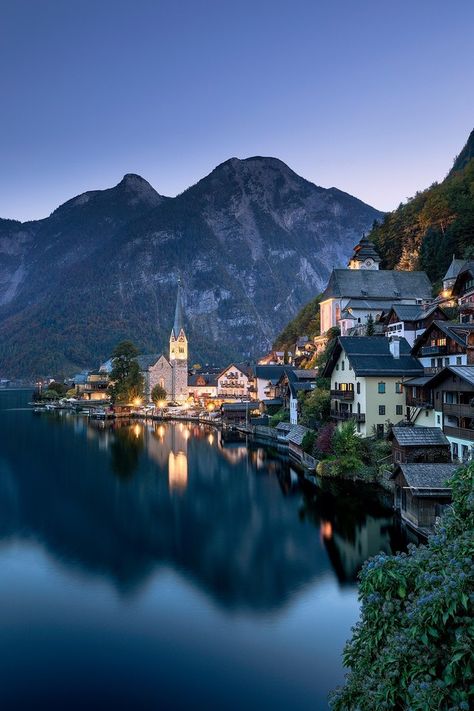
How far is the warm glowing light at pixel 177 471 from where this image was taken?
137 ft

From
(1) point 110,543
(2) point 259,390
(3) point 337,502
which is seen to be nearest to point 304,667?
(1) point 110,543

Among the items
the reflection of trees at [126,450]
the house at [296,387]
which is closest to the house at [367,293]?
the house at [296,387]

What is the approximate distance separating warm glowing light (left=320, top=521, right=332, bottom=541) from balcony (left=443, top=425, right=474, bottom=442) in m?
8.54

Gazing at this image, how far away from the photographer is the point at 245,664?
15.8 meters

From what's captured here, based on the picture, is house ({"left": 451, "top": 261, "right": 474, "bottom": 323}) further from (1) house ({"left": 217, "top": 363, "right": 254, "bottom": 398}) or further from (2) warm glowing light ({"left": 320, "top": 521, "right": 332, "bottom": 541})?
(1) house ({"left": 217, "top": 363, "right": 254, "bottom": 398})

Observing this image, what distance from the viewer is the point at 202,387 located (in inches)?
4604

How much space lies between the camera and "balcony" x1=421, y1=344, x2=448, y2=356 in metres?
37.3

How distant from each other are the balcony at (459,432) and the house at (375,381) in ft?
29.0

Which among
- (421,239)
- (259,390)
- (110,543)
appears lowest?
(110,543)

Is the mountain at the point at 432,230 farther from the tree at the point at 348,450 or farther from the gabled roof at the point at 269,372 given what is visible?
the tree at the point at 348,450

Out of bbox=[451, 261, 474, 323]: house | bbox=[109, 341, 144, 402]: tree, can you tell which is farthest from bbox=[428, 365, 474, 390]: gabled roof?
bbox=[109, 341, 144, 402]: tree

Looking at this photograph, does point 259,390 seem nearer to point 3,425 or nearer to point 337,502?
point 3,425

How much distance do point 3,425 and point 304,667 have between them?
80.9 meters

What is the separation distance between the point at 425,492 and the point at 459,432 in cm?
609
